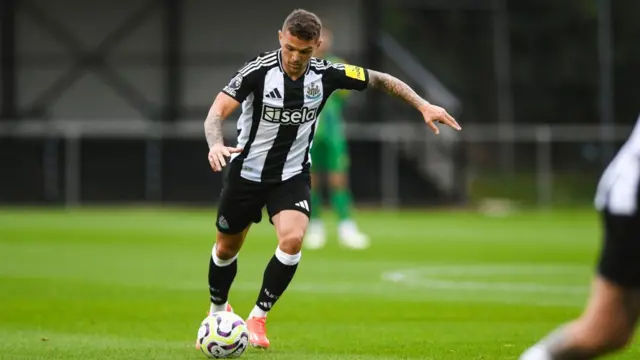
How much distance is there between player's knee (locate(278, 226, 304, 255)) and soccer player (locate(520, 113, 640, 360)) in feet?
10.7

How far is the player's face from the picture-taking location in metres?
8.22

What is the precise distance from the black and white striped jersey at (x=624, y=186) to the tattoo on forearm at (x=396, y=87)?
127 inches

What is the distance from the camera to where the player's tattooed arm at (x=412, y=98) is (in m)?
8.14

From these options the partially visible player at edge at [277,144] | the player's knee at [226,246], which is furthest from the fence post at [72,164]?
the partially visible player at edge at [277,144]

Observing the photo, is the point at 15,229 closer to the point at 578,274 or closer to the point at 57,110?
the point at 578,274

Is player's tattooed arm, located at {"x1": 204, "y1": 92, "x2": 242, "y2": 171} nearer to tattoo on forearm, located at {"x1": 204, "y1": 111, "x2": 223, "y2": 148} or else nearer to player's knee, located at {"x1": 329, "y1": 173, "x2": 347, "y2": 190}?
tattoo on forearm, located at {"x1": 204, "y1": 111, "x2": 223, "y2": 148}

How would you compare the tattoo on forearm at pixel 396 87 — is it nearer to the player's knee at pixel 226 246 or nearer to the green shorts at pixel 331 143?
the player's knee at pixel 226 246

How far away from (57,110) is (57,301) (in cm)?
2497

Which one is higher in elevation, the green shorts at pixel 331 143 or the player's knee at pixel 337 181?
the green shorts at pixel 331 143

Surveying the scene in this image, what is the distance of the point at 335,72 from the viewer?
8.74 m

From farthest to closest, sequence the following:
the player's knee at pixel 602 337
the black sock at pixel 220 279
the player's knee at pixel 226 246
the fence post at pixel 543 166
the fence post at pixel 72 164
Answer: the fence post at pixel 543 166 → the fence post at pixel 72 164 → the black sock at pixel 220 279 → the player's knee at pixel 226 246 → the player's knee at pixel 602 337

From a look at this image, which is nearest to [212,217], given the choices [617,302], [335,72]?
[335,72]

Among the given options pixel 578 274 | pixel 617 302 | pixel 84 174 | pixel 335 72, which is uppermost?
pixel 335 72

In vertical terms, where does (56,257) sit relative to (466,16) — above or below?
below
